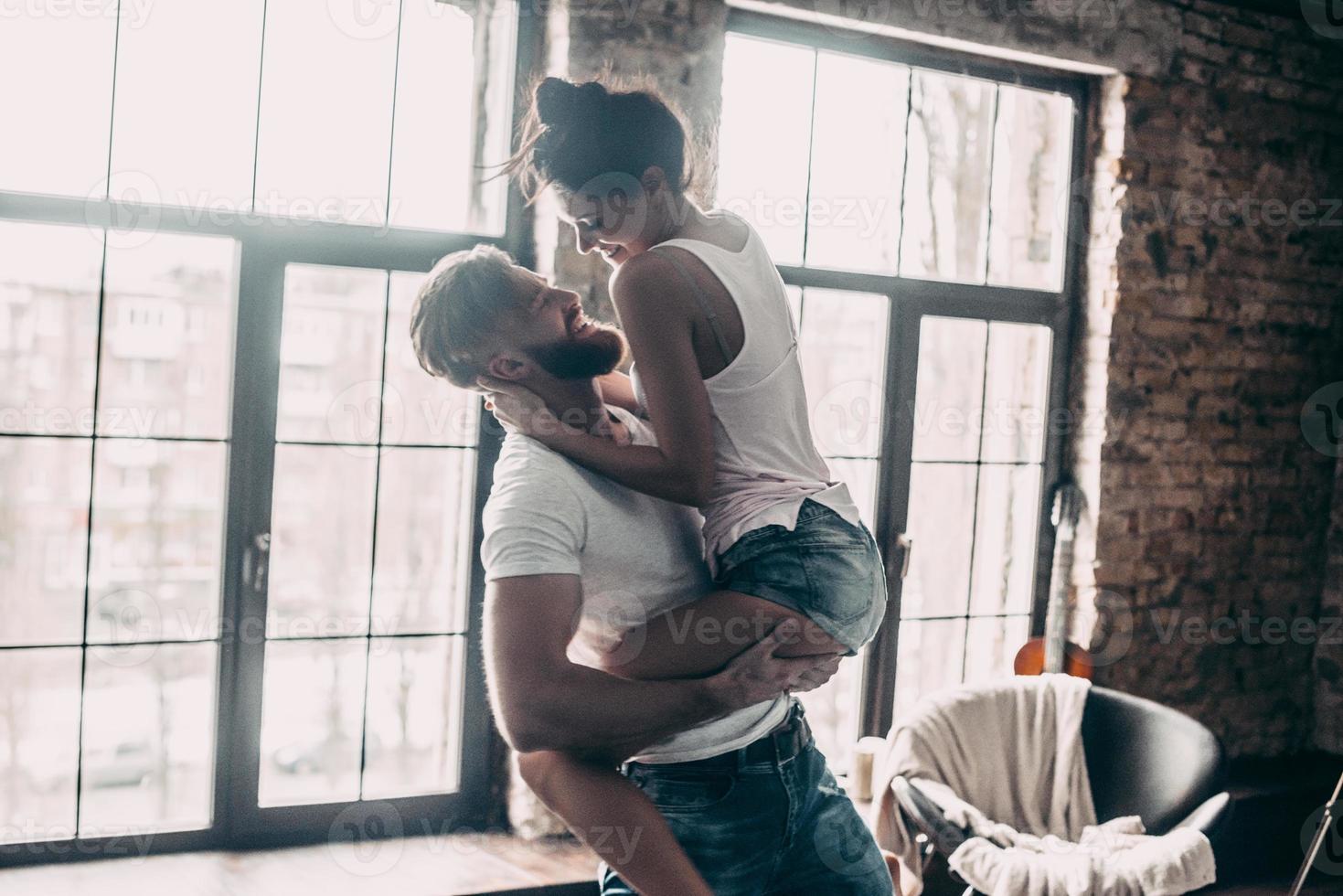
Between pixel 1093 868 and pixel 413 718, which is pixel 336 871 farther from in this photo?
pixel 1093 868

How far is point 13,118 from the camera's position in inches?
121

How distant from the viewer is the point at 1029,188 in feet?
14.9

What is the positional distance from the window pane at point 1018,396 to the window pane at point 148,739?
2768mm

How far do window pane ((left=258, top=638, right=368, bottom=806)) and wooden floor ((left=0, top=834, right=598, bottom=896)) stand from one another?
171 mm

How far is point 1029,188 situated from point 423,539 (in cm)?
253

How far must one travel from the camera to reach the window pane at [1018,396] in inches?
178

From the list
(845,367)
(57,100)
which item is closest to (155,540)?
(57,100)

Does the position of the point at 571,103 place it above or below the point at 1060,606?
above

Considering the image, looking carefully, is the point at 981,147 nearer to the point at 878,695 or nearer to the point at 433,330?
the point at 878,695

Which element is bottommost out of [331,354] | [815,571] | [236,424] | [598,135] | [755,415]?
[815,571]

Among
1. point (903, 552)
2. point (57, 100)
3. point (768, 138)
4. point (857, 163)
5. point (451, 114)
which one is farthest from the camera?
point (903, 552)

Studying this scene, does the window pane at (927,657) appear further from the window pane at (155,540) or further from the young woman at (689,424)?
the young woman at (689,424)

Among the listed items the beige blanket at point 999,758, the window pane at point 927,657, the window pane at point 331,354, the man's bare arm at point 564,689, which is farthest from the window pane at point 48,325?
the window pane at point 927,657

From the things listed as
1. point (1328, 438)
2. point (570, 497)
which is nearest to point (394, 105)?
point (570, 497)
